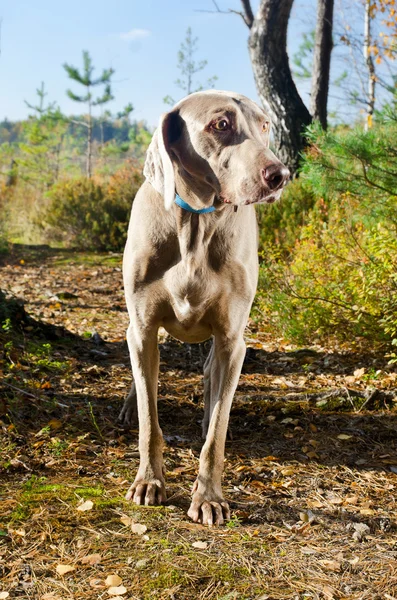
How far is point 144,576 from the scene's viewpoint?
211 cm

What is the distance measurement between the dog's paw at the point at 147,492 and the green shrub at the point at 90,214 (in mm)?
7818

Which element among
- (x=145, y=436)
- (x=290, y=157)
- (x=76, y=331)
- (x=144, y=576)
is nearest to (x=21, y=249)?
(x=290, y=157)

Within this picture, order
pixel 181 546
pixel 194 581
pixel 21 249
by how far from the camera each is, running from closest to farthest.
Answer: pixel 194 581 < pixel 181 546 < pixel 21 249

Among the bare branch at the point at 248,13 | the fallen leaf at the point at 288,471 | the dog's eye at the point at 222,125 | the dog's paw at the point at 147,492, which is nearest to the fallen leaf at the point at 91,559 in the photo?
the dog's paw at the point at 147,492

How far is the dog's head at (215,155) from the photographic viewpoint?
2.10 meters

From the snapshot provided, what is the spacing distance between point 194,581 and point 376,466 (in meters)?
1.44

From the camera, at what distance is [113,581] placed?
2.07m

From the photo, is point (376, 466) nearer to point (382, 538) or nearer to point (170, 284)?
point (382, 538)

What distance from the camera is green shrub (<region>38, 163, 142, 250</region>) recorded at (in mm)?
10578

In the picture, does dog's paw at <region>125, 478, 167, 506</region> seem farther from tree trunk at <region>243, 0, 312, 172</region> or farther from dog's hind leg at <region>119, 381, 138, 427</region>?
tree trunk at <region>243, 0, 312, 172</region>

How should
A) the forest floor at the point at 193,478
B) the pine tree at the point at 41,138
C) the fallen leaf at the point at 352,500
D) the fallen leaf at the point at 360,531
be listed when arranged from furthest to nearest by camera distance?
the pine tree at the point at 41,138, the fallen leaf at the point at 352,500, the fallen leaf at the point at 360,531, the forest floor at the point at 193,478

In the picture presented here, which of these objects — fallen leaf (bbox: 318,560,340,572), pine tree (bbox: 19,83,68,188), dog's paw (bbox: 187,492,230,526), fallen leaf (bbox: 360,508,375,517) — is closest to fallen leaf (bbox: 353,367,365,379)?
fallen leaf (bbox: 360,508,375,517)

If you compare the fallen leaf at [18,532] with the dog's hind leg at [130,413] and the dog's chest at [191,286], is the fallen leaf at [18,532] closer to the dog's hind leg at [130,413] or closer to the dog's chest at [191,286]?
the dog's chest at [191,286]

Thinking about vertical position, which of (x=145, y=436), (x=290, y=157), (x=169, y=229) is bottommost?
(x=145, y=436)
